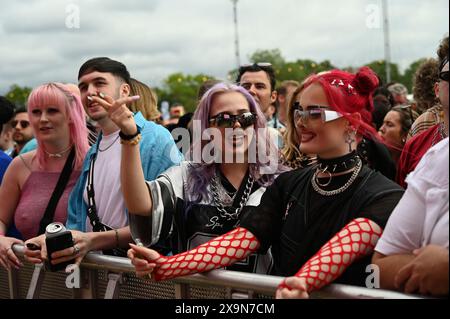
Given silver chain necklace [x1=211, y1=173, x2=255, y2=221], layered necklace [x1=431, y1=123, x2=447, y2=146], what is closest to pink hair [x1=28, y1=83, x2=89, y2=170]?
silver chain necklace [x1=211, y1=173, x2=255, y2=221]

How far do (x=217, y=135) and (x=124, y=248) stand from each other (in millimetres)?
846

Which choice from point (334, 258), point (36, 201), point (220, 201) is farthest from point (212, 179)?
point (36, 201)

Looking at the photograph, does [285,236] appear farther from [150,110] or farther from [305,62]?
[305,62]

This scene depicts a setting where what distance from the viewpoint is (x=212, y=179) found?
3.35 m

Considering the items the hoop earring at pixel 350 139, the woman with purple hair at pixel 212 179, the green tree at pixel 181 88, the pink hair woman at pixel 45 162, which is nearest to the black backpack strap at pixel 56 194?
the pink hair woman at pixel 45 162

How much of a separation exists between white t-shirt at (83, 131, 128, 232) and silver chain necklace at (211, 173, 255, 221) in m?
0.63

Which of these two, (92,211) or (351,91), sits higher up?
(351,91)

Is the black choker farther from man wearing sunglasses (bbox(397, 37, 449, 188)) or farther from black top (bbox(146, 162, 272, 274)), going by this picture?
man wearing sunglasses (bbox(397, 37, 449, 188))

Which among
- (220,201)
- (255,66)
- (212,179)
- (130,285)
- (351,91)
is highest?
(255,66)

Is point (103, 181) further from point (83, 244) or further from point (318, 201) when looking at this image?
point (318, 201)

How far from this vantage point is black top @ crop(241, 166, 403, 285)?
2553 millimetres

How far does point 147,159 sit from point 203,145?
1.52 ft

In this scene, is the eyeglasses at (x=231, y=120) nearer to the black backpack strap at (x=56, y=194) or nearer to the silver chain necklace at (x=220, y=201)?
the silver chain necklace at (x=220, y=201)
